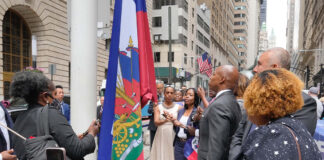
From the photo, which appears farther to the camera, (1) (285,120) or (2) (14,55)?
(2) (14,55)

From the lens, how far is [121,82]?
2979mm

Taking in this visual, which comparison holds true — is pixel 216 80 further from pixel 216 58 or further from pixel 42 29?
pixel 216 58

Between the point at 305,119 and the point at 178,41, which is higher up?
the point at 178,41

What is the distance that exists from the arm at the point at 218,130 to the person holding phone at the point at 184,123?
5.94 ft

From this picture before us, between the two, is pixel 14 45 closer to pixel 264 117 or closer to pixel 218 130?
pixel 218 130

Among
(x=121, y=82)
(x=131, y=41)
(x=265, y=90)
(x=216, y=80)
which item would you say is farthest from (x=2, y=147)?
(x=265, y=90)

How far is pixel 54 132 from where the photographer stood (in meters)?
2.22

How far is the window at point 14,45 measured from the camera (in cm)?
1753

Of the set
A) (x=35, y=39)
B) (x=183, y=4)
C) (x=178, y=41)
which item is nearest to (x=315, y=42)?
(x=178, y=41)

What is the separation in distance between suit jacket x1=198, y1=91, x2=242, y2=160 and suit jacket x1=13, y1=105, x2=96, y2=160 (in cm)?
119

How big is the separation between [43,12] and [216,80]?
1841 centimetres

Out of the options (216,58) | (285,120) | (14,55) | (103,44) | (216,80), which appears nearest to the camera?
(285,120)

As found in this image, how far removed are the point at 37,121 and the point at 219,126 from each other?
1.65 meters

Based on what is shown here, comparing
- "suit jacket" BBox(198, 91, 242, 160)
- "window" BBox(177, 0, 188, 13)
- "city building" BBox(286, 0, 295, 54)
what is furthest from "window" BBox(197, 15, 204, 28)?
"city building" BBox(286, 0, 295, 54)
